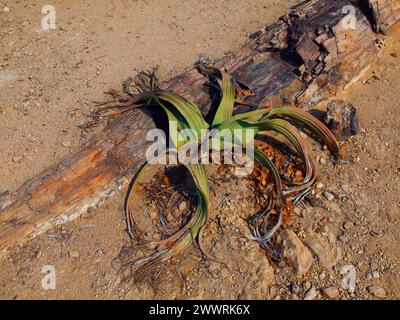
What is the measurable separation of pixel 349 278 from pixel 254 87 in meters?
1.55

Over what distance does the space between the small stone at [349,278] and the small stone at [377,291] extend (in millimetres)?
93

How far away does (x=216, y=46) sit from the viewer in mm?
4121

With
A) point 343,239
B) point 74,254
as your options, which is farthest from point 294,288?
point 74,254

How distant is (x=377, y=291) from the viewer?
2.32 metres

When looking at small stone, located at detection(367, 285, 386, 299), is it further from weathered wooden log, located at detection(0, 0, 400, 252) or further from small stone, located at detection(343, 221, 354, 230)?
weathered wooden log, located at detection(0, 0, 400, 252)

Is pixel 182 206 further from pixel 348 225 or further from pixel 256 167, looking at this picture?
pixel 348 225

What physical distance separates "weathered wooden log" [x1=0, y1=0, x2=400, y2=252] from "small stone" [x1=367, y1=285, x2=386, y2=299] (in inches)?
56.5

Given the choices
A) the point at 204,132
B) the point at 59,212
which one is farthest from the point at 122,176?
the point at 204,132

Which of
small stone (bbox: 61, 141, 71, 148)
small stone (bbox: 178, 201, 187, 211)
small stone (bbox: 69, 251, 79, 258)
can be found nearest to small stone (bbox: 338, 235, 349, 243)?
small stone (bbox: 178, 201, 187, 211)

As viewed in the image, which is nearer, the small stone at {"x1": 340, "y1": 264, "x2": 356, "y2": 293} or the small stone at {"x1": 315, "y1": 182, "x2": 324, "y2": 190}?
the small stone at {"x1": 340, "y1": 264, "x2": 356, "y2": 293}

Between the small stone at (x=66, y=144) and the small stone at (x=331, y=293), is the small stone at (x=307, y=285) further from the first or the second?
the small stone at (x=66, y=144)

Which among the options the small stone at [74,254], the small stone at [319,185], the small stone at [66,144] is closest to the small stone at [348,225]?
the small stone at [319,185]

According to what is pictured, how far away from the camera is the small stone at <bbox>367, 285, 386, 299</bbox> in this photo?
2311mm

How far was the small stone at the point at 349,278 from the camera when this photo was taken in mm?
2359
